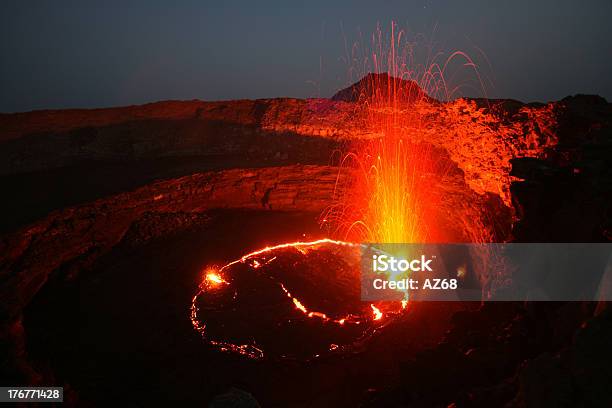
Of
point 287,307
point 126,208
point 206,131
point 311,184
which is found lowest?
point 287,307

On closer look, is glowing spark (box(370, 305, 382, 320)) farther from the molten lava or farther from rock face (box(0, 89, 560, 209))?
rock face (box(0, 89, 560, 209))

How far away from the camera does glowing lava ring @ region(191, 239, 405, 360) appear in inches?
264

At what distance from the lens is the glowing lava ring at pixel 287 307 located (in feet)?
22.0

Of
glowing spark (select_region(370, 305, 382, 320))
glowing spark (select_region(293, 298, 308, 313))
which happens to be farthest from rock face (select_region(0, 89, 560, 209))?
glowing spark (select_region(293, 298, 308, 313))

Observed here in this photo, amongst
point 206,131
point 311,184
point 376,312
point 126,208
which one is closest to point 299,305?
point 376,312

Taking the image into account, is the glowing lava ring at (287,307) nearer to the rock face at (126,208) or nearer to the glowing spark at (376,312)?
the glowing spark at (376,312)

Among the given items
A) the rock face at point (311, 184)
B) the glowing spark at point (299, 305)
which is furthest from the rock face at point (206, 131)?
the glowing spark at point (299, 305)

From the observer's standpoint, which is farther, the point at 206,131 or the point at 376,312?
the point at 206,131

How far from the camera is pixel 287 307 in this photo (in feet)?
24.6

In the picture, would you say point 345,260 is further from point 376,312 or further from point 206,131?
point 206,131

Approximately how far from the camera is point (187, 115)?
13555 mm

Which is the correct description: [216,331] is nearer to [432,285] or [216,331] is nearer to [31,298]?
[31,298]

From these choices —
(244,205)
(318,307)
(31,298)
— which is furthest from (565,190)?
(31,298)

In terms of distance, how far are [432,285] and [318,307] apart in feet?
7.90
